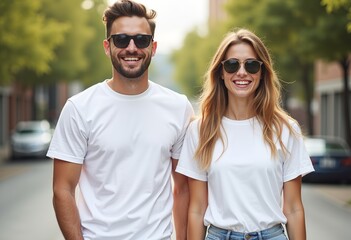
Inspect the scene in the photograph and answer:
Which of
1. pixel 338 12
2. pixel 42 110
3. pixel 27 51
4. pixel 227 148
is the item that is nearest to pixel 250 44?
pixel 227 148

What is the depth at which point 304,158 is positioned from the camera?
3654mm

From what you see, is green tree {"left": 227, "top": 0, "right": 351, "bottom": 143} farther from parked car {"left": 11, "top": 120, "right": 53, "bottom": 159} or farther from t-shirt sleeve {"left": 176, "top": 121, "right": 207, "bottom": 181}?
t-shirt sleeve {"left": 176, "top": 121, "right": 207, "bottom": 181}

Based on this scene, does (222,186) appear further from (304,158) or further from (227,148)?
(304,158)

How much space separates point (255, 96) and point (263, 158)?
1.41 feet

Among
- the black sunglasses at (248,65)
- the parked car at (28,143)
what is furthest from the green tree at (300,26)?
the black sunglasses at (248,65)

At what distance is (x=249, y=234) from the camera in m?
3.56

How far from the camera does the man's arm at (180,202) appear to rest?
3803 millimetres

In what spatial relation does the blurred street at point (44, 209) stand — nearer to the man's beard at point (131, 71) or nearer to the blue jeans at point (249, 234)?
the blue jeans at point (249, 234)

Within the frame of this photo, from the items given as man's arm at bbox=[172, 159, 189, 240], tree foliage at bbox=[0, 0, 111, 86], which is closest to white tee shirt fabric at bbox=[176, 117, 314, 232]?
man's arm at bbox=[172, 159, 189, 240]

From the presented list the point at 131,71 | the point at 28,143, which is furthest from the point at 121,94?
the point at 28,143

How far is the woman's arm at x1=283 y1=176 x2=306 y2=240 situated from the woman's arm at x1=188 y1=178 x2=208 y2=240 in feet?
1.47

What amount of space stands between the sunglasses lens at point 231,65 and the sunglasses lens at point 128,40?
0.50 metres

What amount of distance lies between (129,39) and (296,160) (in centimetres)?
112

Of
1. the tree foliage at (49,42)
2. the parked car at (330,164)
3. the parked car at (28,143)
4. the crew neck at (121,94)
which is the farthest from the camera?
the parked car at (28,143)
